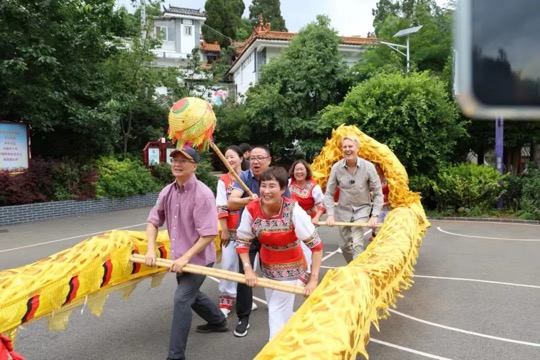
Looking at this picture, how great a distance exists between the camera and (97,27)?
1321 centimetres

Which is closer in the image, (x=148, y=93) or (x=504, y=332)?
(x=504, y=332)

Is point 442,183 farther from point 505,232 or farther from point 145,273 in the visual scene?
point 145,273

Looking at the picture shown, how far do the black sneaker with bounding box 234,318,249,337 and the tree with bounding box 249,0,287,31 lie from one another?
138 ft

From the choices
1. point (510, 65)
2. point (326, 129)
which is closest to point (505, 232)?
point (326, 129)

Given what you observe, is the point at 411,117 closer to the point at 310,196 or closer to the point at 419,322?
the point at 310,196

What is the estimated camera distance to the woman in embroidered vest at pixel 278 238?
11.7 ft

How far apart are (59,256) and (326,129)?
1365 centimetres

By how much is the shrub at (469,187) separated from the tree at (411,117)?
17.0 inches

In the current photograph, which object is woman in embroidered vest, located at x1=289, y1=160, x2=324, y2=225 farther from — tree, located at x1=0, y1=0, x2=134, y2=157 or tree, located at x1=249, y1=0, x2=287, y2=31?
tree, located at x1=249, y1=0, x2=287, y2=31

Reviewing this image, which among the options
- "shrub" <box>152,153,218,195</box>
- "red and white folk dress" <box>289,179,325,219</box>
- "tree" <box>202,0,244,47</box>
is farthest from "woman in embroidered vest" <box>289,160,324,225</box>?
"tree" <box>202,0,244,47</box>

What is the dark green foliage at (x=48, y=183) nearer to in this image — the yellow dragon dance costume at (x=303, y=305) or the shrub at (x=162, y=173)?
the shrub at (x=162, y=173)

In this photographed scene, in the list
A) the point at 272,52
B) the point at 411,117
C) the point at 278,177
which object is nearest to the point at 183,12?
the point at 272,52

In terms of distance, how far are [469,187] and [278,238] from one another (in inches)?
406

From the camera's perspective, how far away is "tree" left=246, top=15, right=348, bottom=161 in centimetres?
1736
